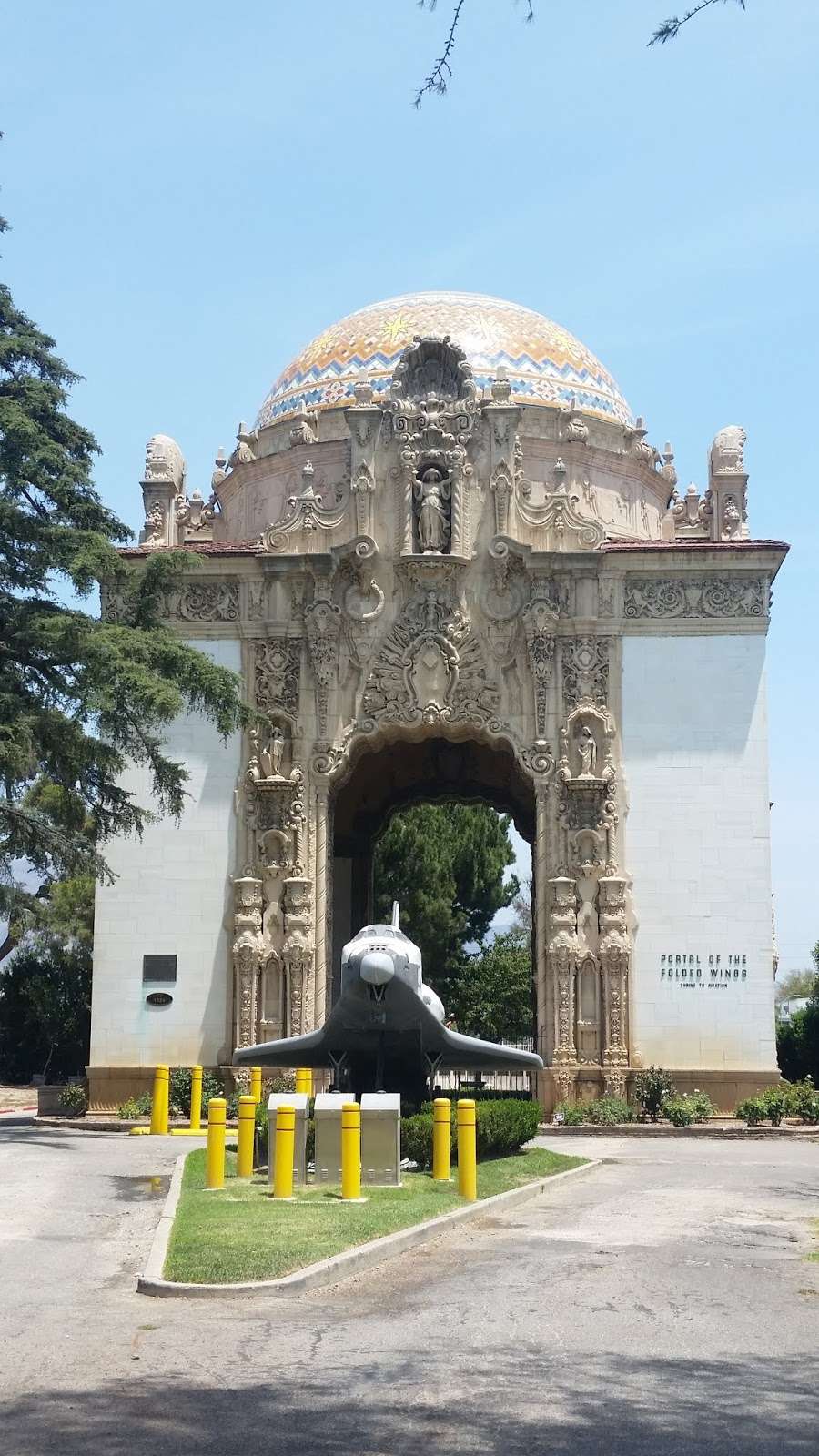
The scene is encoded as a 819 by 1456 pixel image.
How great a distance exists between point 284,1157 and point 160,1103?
11.2 meters

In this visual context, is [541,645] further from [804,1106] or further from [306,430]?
[804,1106]

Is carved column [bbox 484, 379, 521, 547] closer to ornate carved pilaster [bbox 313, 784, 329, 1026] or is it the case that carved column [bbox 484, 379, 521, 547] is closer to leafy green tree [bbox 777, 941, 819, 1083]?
ornate carved pilaster [bbox 313, 784, 329, 1026]

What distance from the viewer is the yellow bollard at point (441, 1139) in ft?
67.3

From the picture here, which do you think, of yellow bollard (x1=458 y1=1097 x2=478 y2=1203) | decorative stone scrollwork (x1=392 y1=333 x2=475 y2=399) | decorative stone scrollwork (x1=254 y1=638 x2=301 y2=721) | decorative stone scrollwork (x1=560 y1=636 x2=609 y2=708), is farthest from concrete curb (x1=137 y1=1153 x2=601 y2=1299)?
decorative stone scrollwork (x1=392 y1=333 x2=475 y2=399)

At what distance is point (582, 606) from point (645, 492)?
7.39m

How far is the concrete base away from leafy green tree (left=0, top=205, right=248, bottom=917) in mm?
9541

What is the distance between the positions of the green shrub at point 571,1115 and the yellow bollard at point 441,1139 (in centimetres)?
1113

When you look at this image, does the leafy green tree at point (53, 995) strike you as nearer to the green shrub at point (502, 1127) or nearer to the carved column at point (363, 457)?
the carved column at point (363, 457)

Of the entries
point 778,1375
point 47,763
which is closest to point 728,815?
point 47,763

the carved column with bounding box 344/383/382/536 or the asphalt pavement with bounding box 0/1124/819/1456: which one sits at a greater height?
the carved column with bounding box 344/383/382/536

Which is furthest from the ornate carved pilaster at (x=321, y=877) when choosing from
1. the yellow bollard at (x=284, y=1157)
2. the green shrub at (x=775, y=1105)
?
the yellow bollard at (x=284, y=1157)

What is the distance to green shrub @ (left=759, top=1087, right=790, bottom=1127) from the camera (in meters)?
31.2

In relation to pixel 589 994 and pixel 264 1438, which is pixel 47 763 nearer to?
pixel 589 994

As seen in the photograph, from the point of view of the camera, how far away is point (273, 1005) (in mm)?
33531
